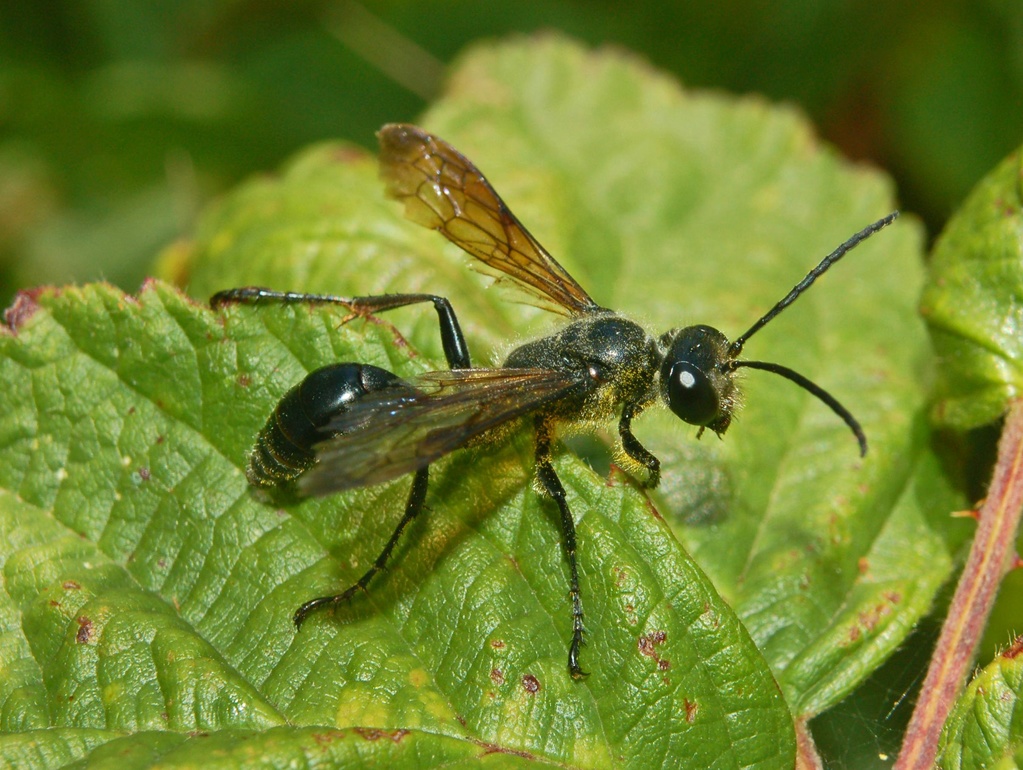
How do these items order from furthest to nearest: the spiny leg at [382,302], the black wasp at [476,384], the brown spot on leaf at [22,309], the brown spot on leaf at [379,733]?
the spiny leg at [382,302] → the brown spot on leaf at [22,309] → the black wasp at [476,384] → the brown spot on leaf at [379,733]

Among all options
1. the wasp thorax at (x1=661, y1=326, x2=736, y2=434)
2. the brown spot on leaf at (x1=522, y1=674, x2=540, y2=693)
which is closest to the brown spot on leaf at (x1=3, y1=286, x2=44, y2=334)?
the brown spot on leaf at (x1=522, y1=674, x2=540, y2=693)

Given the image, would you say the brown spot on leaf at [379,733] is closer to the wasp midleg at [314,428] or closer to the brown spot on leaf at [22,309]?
the wasp midleg at [314,428]

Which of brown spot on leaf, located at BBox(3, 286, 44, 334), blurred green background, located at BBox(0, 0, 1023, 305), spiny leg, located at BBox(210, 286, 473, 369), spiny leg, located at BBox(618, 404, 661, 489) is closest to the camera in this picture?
brown spot on leaf, located at BBox(3, 286, 44, 334)

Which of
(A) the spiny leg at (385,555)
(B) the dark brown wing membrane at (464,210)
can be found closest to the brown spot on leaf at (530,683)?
(A) the spiny leg at (385,555)

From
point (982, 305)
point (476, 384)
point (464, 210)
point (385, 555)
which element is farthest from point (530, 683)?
point (982, 305)

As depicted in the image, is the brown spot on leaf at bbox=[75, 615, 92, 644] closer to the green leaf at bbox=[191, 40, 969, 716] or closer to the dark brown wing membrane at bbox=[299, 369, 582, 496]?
the dark brown wing membrane at bbox=[299, 369, 582, 496]

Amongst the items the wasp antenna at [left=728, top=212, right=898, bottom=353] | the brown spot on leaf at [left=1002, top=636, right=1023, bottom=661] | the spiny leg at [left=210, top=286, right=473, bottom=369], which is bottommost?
the brown spot on leaf at [left=1002, top=636, right=1023, bottom=661]

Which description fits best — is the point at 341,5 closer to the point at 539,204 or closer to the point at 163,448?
the point at 539,204
